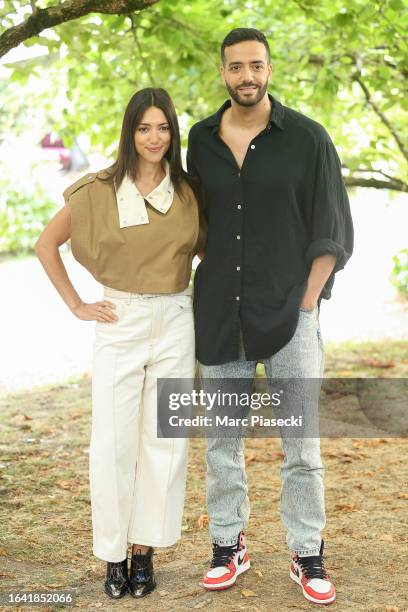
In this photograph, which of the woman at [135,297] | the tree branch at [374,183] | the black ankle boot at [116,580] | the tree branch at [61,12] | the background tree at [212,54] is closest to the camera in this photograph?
the woman at [135,297]

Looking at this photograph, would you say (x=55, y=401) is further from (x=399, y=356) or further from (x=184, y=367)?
(x=184, y=367)

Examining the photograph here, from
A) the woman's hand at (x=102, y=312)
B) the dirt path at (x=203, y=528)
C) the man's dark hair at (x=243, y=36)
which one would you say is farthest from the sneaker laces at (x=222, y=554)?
the man's dark hair at (x=243, y=36)

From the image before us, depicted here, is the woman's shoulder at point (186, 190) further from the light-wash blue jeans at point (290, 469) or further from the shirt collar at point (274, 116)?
the light-wash blue jeans at point (290, 469)

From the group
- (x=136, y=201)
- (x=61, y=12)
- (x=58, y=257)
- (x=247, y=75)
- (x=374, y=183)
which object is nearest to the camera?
(x=247, y=75)

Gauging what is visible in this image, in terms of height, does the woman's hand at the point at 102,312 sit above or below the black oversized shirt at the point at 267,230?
below

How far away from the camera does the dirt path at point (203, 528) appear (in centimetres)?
359

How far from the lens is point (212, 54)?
243 inches

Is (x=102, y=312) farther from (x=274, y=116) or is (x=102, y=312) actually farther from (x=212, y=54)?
(x=212, y=54)

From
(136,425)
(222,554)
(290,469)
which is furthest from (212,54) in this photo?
(222,554)

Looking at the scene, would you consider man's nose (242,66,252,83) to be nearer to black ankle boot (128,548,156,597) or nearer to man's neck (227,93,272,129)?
man's neck (227,93,272,129)

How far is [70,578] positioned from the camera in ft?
12.7

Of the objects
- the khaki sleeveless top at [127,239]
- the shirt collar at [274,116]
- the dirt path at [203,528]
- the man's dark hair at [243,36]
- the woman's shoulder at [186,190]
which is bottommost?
the dirt path at [203,528]

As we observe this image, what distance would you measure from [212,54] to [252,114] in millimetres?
2906

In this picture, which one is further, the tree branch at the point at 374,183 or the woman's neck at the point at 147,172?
the tree branch at the point at 374,183
